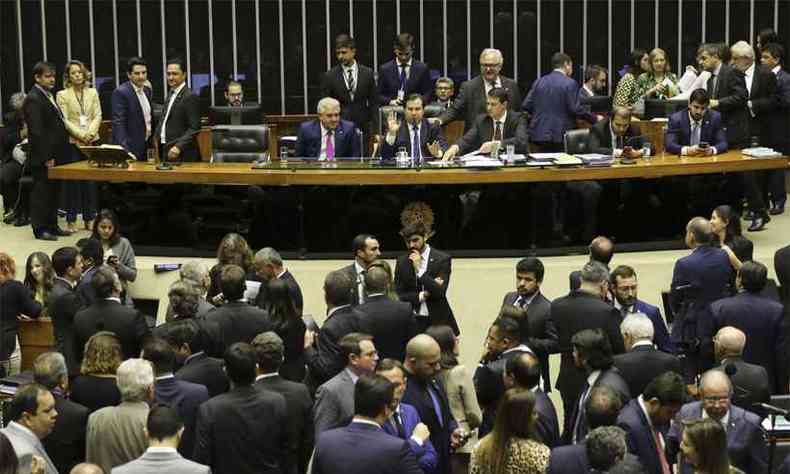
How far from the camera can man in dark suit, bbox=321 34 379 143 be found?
50.0 ft

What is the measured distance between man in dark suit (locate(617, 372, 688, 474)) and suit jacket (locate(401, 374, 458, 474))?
0.90 meters

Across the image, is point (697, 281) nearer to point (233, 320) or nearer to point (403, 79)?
point (233, 320)

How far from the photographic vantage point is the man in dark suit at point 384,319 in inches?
353

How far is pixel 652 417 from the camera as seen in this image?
7617 mm

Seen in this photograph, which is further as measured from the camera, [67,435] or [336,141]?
[336,141]

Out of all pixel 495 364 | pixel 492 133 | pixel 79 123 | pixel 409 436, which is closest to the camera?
pixel 409 436

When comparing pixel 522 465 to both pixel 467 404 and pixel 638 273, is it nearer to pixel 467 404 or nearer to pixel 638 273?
pixel 467 404

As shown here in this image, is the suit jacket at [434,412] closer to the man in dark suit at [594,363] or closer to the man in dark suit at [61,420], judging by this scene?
the man in dark suit at [594,363]

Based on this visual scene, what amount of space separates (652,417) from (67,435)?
9.25 ft

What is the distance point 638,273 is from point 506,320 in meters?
4.74

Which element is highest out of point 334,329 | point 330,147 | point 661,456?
point 330,147

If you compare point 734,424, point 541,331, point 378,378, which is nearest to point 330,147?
point 541,331

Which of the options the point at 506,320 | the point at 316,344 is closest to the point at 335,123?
the point at 316,344

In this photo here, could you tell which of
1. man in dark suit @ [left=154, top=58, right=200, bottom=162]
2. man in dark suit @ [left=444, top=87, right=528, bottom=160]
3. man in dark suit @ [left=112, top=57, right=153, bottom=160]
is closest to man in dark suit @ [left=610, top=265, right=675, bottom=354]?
man in dark suit @ [left=444, top=87, right=528, bottom=160]
